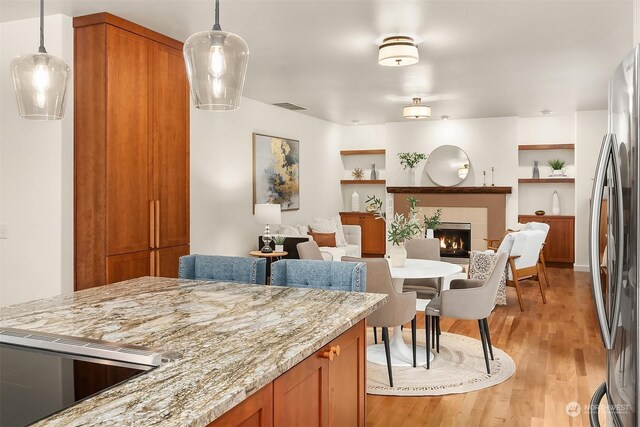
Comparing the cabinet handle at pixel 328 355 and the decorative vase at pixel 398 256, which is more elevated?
the decorative vase at pixel 398 256

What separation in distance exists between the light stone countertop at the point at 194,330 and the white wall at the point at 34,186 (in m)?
1.39

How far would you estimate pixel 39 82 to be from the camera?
6.54ft

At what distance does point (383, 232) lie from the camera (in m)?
10.2

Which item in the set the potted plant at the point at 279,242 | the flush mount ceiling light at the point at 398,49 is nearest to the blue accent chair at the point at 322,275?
the flush mount ceiling light at the point at 398,49

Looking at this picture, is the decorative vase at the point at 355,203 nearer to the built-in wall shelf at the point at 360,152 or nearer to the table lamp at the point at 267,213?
the built-in wall shelf at the point at 360,152

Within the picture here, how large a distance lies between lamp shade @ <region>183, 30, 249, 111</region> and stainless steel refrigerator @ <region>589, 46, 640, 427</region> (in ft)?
3.98

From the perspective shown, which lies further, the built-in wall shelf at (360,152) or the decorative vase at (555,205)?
the built-in wall shelf at (360,152)

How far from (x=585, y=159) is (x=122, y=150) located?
24.3 ft

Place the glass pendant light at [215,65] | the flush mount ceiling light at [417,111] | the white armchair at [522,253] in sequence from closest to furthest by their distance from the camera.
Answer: the glass pendant light at [215,65] < the white armchair at [522,253] < the flush mount ceiling light at [417,111]

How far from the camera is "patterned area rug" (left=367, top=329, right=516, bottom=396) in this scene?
3.71m

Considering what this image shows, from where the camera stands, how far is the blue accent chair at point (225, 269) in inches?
118

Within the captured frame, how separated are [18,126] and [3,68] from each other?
1.52 feet

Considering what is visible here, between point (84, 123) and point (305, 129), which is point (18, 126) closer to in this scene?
point (84, 123)

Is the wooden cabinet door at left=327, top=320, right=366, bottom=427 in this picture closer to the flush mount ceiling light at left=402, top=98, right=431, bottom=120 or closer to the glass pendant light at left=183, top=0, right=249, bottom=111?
the glass pendant light at left=183, top=0, right=249, bottom=111
